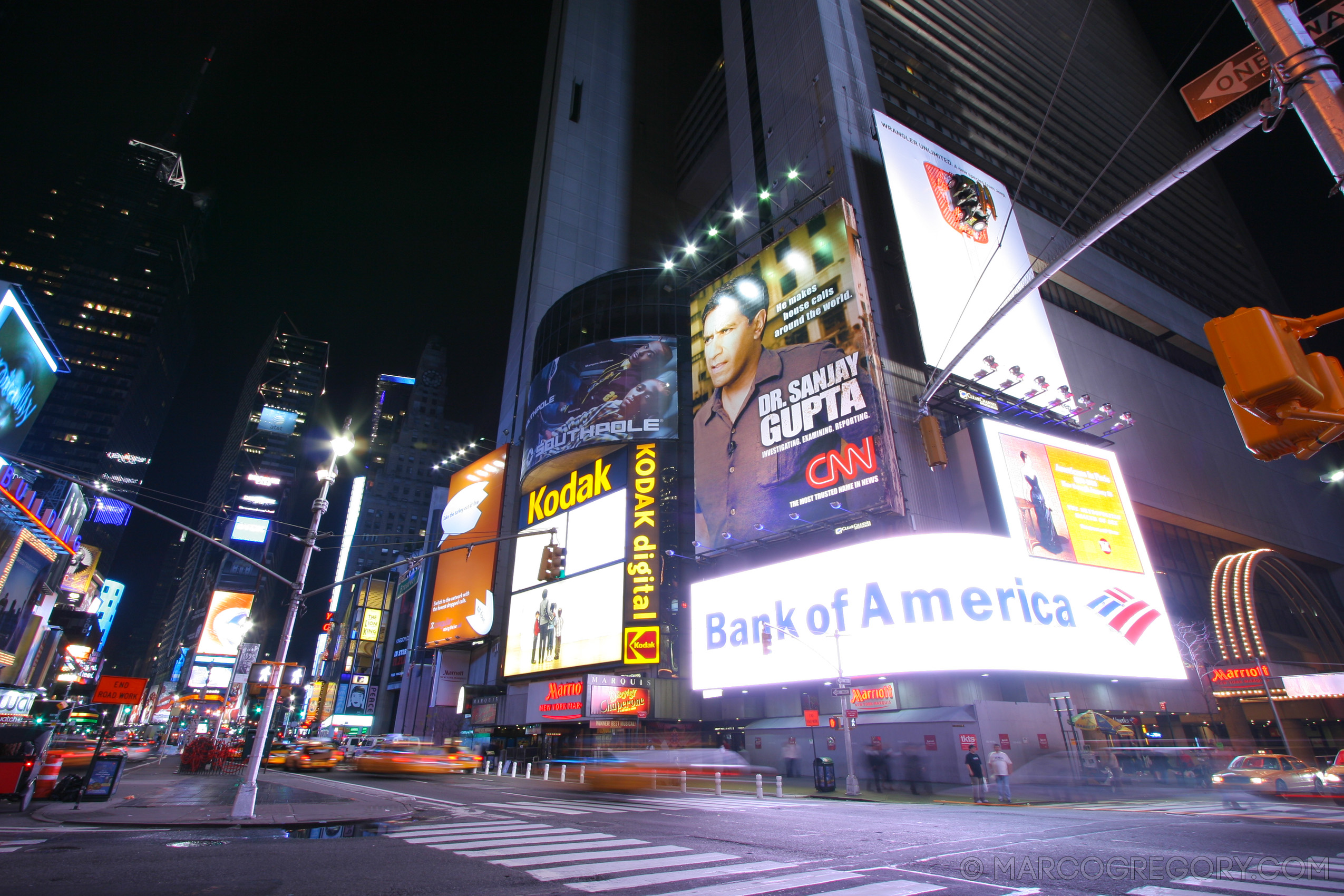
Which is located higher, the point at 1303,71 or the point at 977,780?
the point at 1303,71

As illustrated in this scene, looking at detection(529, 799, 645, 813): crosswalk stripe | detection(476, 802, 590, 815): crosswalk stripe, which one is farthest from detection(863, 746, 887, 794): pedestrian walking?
detection(476, 802, 590, 815): crosswalk stripe

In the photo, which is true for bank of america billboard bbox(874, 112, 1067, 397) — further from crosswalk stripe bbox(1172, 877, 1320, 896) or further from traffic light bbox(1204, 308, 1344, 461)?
traffic light bbox(1204, 308, 1344, 461)

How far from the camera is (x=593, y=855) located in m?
8.86

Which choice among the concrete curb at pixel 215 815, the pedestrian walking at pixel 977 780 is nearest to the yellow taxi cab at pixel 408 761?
the concrete curb at pixel 215 815

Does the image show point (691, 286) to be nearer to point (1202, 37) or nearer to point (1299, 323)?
point (1202, 37)

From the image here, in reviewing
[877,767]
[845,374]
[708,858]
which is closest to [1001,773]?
[877,767]

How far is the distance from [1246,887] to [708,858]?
5976 millimetres

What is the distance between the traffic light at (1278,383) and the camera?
3.06 metres

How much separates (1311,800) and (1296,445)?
22.5 m

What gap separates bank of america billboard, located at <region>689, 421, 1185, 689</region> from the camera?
84.9 ft

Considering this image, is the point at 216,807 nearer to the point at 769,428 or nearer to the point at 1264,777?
the point at 769,428

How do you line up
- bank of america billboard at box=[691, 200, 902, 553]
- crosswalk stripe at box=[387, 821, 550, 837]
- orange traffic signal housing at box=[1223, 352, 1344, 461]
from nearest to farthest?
orange traffic signal housing at box=[1223, 352, 1344, 461]
crosswalk stripe at box=[387, 821, 550, 837]
bank of america billboard at box=[691, 200, 902, 553]

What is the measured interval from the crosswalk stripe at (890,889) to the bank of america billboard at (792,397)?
2118 centimetres

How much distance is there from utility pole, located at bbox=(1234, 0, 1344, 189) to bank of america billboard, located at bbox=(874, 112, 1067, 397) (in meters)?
28.7
